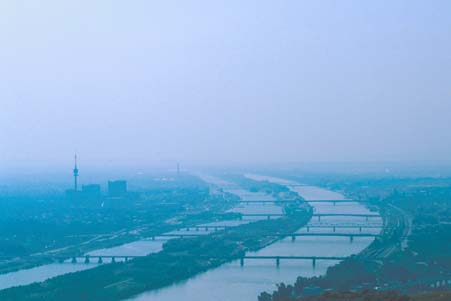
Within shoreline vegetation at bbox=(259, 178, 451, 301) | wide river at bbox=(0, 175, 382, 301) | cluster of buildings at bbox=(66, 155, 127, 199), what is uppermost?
cluster of buildings at bbox=(66, 155, 127, 199)

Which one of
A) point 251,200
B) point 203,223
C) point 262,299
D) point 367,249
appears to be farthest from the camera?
point 251,200

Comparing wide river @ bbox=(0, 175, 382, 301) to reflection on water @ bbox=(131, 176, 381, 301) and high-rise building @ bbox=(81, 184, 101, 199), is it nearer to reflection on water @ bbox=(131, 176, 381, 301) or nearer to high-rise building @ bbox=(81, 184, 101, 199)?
reflection on water @ bbox=(131, 176, 381, 301)

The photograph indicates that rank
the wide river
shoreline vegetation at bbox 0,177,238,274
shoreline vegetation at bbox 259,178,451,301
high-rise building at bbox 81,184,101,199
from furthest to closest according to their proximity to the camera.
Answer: high-rise building at bbox 81,184,101,199 → shoreline vegetation at bbox 0,177,238,274 → the wide river → shoreline vegetation at bbox 259,178,451,301

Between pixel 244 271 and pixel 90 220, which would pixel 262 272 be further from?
pixel 90 220

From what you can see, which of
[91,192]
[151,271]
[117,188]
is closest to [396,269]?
[151,271]

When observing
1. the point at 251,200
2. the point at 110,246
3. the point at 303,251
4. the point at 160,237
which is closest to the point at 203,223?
the point at 160,237

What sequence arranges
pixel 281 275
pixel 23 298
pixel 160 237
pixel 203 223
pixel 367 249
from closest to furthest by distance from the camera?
pixel 23 298 < pixel 281 275 < pixel 367 249 < pixel 160 237 < pixel 203 223

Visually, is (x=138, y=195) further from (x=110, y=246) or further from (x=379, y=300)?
(x=379, y=300)

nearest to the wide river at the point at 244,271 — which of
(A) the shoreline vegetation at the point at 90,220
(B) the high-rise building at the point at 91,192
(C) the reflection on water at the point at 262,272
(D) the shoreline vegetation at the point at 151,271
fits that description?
(C) the reflection on water at the point at 262,272

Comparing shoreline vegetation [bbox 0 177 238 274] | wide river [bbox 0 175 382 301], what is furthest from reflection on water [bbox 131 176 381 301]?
shoreline vegetation [bbox 0 177 238 274]
